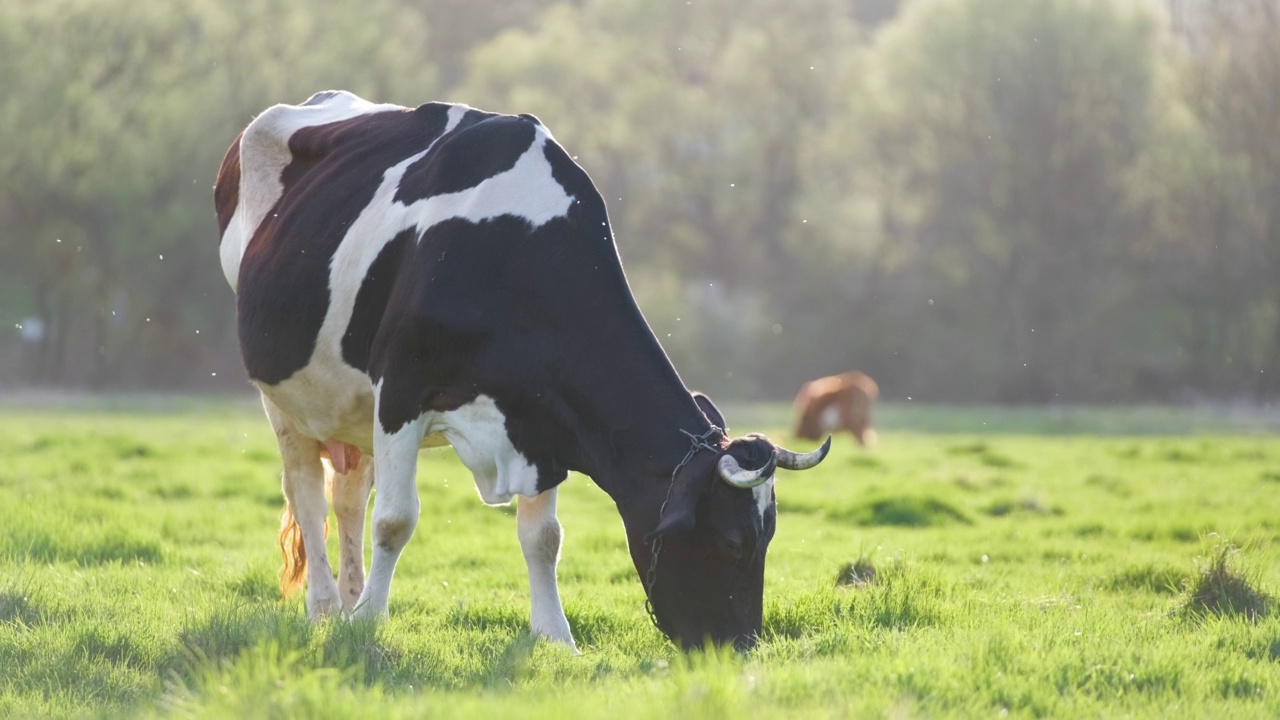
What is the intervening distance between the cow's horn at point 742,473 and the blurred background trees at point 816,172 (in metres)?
31.5

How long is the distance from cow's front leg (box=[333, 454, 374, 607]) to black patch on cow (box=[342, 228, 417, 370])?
1403 mm

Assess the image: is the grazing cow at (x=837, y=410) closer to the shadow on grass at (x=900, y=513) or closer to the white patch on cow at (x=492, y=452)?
the shadow on grass at (x=900, y=513)

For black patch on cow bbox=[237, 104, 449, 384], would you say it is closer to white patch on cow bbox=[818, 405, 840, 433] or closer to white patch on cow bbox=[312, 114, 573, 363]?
white patch on cow bbox=[312, 114, 573, 363]

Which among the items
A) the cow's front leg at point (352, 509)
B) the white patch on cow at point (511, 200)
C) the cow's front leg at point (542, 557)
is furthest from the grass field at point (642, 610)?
the white patch on cow at point (511, 200)

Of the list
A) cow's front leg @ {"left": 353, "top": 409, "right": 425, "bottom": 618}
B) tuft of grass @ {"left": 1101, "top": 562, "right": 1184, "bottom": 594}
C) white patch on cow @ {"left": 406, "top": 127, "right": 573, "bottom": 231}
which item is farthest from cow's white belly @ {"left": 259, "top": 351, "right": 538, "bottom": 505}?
tuft of grass @ {"left": 1101, "top": 562, "right": 1184, "bottom": 594}

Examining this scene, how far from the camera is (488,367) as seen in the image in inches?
228

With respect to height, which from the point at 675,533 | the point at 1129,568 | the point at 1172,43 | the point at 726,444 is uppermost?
the point at 1172,43

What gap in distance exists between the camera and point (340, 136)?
25.0 ft

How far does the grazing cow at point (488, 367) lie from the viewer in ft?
17.6

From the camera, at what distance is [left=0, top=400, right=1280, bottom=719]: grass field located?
14.7 feet

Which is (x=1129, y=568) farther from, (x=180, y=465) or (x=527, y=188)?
(x=180, y=465)

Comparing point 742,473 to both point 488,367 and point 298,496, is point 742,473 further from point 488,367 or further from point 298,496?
point 298,496

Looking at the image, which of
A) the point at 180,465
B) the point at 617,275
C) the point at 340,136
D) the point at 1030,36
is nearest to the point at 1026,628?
the point at 617,275

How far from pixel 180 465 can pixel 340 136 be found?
746 centimetres
